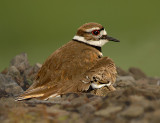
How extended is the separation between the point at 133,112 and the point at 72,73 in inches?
84.0

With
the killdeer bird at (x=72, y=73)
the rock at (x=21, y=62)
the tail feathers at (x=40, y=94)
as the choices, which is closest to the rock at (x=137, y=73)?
the rock at (x=21, y=62)

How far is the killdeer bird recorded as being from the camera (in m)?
5.49

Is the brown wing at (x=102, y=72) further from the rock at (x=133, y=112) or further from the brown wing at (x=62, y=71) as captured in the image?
the rock at (x=133, y=112)

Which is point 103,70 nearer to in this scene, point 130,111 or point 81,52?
point 81,52

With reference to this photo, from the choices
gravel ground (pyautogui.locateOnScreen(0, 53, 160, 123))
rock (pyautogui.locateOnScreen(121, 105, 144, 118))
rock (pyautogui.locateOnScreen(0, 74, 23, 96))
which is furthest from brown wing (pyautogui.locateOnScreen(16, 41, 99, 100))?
rock (pyautogui.locateOnScreen(121, 105, 144, 118))

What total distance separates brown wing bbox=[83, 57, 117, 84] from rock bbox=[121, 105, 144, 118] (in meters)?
1.83

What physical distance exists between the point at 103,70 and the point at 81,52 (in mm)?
631

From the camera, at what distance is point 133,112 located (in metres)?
3.72

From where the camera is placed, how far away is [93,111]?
4.07 meters

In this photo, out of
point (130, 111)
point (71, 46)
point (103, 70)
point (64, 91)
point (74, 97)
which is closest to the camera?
point (130, 111)

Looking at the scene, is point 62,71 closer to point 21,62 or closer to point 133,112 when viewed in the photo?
point 133,112

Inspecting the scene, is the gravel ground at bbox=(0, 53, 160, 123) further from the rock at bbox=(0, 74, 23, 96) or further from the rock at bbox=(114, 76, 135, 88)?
the rock at bbox=(114, 76, 135, 88)

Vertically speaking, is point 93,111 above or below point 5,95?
above

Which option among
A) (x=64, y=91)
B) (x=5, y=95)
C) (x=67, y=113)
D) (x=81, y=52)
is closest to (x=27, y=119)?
(x=67, y=113)
